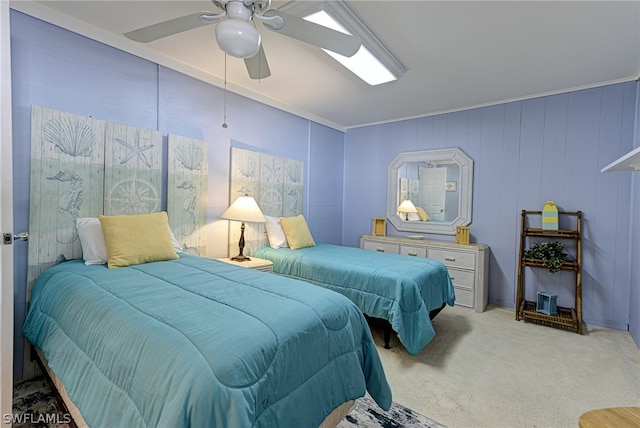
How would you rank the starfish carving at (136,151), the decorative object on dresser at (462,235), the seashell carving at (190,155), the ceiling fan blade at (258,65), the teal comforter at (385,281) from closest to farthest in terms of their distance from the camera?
the ceiling fan blade at (258,65) < the teal comforter at (385,281) < the starfish carving at (136,151) < the seashell carving at (190,155) < the decorative object on dresser at (462,235)

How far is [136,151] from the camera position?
2.51m

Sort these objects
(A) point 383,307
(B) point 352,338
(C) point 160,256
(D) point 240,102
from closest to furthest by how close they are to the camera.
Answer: (B) point 352,338
(C) point 160,256
(A) point 383,307
(D) point 240,102

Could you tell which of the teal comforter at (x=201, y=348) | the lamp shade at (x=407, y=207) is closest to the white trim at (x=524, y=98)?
the lamp shade at (x=407, y=207)

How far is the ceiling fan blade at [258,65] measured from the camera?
6.28 ft

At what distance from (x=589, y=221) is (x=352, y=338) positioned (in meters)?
3.23

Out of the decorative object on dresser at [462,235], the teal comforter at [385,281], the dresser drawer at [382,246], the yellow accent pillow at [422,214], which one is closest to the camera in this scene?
the teal comforter at [385,281]

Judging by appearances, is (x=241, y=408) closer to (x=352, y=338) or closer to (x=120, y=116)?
(x=352, y=338)

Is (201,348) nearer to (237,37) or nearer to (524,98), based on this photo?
(237,37)

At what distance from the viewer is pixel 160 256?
7.24 ft

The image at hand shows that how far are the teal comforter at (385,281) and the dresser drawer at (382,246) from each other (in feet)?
2.95

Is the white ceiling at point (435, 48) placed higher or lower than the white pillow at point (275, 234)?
higher

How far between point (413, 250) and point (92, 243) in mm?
3404

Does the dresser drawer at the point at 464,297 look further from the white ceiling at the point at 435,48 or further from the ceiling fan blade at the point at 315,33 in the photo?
the ceiling fan blade at the point at 315,33

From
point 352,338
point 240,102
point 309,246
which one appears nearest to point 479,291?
point 309,246
